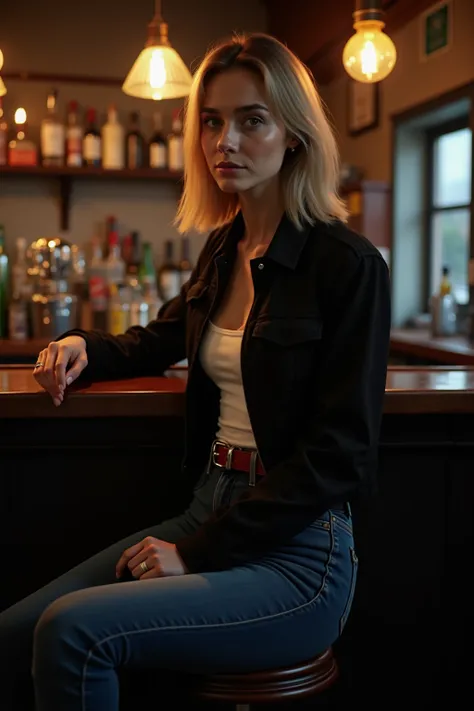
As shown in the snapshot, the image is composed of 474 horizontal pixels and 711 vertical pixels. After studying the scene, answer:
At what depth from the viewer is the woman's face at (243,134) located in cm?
139

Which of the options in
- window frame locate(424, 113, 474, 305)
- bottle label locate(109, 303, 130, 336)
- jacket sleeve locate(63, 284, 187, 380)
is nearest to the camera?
jacket sleeve locate(63, 284, 187, 380)

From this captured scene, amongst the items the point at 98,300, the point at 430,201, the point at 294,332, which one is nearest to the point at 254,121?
the point at 294,332

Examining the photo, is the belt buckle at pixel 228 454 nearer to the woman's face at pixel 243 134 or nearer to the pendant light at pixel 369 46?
the woman's face at pixel 243 134

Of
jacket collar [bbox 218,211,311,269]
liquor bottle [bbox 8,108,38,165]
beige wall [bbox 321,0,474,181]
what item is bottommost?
jacket collar [bbox 218,211,311,269]

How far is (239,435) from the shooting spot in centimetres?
141

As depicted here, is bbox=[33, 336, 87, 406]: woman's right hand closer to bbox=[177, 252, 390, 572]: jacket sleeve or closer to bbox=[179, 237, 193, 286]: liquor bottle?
bbox=[177, 252, 390, 572]: jacket sleeve

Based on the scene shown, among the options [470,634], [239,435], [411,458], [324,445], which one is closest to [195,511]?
[239,435]

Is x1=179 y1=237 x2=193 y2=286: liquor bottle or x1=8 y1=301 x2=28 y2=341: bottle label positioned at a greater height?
x1=179 y1=237 x2=193 y2=286: liquor bottle

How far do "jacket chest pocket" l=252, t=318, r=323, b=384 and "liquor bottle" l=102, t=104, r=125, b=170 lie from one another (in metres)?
3.04

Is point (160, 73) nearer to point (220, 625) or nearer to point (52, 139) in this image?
point (52, 139)

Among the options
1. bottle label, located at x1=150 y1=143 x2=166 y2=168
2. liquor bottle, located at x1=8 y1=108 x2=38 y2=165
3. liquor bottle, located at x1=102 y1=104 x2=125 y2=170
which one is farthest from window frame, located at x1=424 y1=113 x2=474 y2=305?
liquor bottle, located at x1=8 y1=108 x2=38 y2=165

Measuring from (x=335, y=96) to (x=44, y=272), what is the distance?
246cm

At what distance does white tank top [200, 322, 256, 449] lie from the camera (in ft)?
4.59

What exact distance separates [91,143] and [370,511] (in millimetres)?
2978
